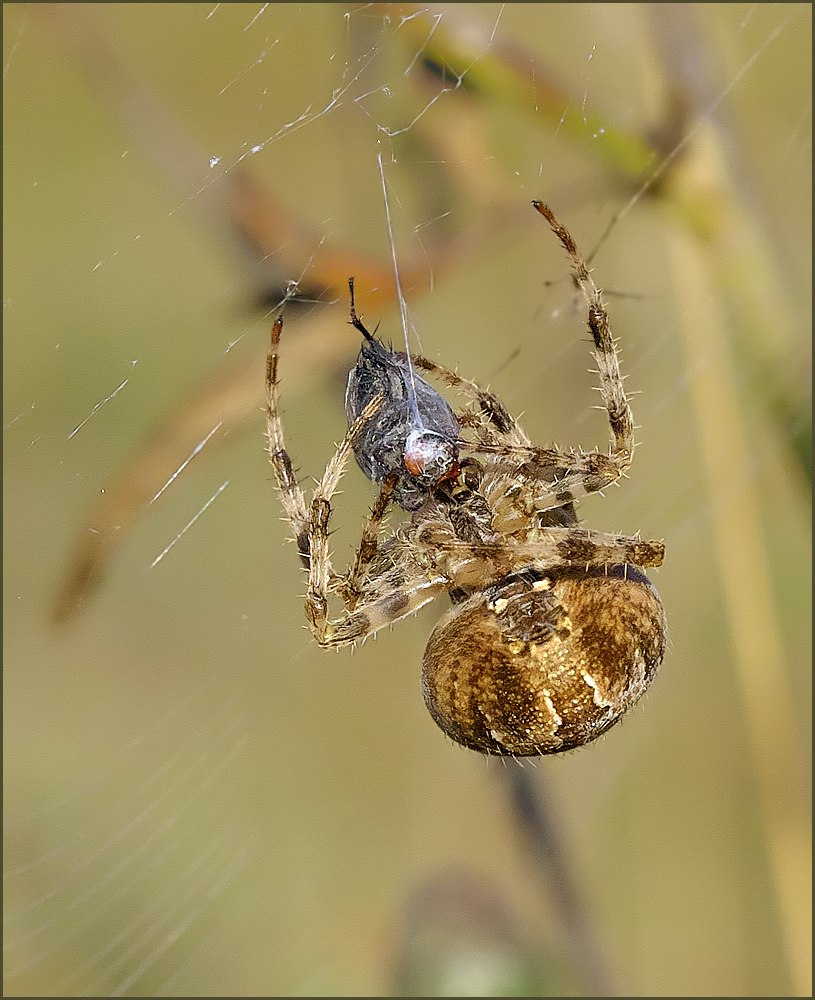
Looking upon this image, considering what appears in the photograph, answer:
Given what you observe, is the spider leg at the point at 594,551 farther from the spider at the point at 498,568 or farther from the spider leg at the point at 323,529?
the spider leg at the point at 323,529

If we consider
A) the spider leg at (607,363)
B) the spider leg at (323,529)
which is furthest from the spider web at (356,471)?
the spider leg at (607,363)

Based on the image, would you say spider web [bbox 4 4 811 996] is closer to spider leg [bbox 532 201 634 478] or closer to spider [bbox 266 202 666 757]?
spider [bbox 266 202 666 757]

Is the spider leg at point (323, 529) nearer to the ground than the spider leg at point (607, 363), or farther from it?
nearer to the ground

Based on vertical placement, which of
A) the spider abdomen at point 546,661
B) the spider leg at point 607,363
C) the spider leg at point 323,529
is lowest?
the spider abdomen at point 546,661

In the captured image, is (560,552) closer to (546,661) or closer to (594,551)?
(594,551)

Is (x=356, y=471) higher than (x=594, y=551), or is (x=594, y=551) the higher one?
(x=356, y=471)

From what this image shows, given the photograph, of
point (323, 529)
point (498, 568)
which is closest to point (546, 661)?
point (498, 568)

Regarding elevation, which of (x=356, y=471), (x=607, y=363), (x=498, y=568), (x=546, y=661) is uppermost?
(x=607, y=363)
